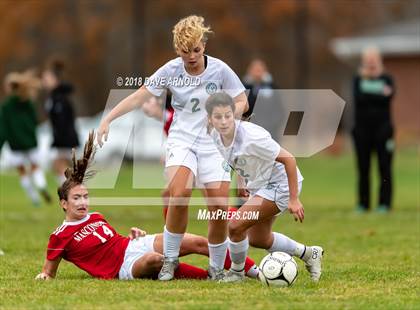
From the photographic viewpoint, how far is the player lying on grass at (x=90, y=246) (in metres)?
7.02

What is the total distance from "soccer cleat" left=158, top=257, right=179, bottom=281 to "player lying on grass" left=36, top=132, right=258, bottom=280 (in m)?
0.05

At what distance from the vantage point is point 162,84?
289 inches

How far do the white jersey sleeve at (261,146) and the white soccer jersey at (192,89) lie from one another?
46cm

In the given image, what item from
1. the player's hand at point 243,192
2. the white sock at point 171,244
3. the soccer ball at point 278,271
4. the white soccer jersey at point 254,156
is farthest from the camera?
the player's hand at point 243,192

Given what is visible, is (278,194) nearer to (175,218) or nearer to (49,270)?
(175,218)

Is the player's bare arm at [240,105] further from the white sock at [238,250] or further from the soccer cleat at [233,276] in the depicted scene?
the soccer cleat at [233,276]

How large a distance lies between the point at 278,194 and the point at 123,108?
4.24 ft

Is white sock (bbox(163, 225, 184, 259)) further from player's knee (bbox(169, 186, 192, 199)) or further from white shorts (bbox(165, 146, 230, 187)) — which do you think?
white shorts (bbox(165, 146, 230, 187))

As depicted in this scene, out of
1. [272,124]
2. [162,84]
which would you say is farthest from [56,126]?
[162,84]

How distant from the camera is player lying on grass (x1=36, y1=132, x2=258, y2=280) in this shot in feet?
23.0

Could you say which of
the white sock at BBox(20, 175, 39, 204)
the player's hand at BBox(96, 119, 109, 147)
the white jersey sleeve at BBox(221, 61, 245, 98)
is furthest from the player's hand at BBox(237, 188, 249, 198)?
the white sock at BBox(20, 175, 39, 204)

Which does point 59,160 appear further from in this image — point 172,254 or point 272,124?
point 172,254

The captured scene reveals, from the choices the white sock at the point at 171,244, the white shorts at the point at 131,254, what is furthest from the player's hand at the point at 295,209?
the white shorts at the point at 131,254

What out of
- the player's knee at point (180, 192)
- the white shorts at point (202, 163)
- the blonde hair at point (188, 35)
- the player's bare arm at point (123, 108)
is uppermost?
the blonde hair at point (188, 35)
